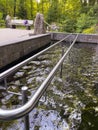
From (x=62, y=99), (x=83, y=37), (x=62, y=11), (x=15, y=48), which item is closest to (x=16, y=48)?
(x=15, y=48)

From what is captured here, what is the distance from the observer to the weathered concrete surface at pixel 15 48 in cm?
486

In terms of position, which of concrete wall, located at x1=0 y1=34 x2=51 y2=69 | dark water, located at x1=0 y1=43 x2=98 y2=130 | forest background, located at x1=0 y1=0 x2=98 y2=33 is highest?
forest background, located at x1=0 y1=0 x2=98 y2=33

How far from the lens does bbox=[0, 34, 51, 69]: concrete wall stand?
15.9ft

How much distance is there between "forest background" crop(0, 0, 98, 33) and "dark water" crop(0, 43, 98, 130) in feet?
25.9

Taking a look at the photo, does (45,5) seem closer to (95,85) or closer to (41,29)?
(41,29)

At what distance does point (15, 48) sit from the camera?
5645 mm

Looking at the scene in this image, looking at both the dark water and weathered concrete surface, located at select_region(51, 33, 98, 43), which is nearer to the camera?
the dark water

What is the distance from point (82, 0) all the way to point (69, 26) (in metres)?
8.86

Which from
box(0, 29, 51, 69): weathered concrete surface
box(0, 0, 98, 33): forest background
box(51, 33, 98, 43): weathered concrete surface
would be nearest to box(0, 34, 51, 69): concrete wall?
box(0, 29, 51, 69): weathered concrete surface

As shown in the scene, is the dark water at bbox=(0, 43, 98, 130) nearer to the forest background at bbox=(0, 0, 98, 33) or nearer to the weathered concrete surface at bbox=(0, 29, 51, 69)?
the weathered concrete surface at bbox=(0, 29, 51, 69)

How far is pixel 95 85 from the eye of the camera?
4.10 metres

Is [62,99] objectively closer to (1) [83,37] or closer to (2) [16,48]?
(2) [16,48]

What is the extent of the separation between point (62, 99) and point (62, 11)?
19.4 meters

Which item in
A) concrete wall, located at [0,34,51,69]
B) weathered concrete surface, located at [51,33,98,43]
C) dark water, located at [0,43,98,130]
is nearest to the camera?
dark water, located at [0,43,98,130]
